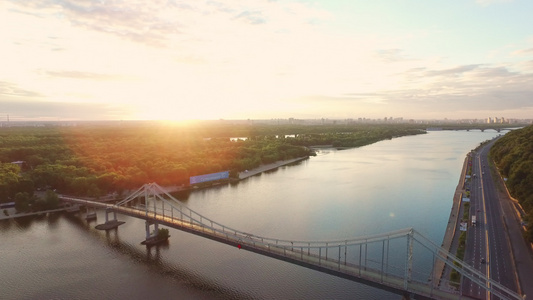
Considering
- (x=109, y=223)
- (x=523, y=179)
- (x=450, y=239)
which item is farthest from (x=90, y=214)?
(x=523, y=179)

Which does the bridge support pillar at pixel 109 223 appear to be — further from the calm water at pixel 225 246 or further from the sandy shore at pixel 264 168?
the sandy shore at pixel 264 168

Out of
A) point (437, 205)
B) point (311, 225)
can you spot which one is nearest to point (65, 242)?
point (311, 225)

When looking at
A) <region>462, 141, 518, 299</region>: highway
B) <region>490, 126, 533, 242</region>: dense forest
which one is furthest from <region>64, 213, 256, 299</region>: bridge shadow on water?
<region>490, 126, 533, 242</region>: dense forest

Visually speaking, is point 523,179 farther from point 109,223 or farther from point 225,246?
point 109,223

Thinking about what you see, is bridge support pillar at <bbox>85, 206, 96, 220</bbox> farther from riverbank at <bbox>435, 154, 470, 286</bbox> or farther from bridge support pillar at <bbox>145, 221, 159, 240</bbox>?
riverbank at <bbox>435, 154, 470, 286</bbox>

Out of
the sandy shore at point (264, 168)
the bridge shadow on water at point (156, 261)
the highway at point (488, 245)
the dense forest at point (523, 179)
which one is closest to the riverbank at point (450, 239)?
the highway at point (488, 245)
